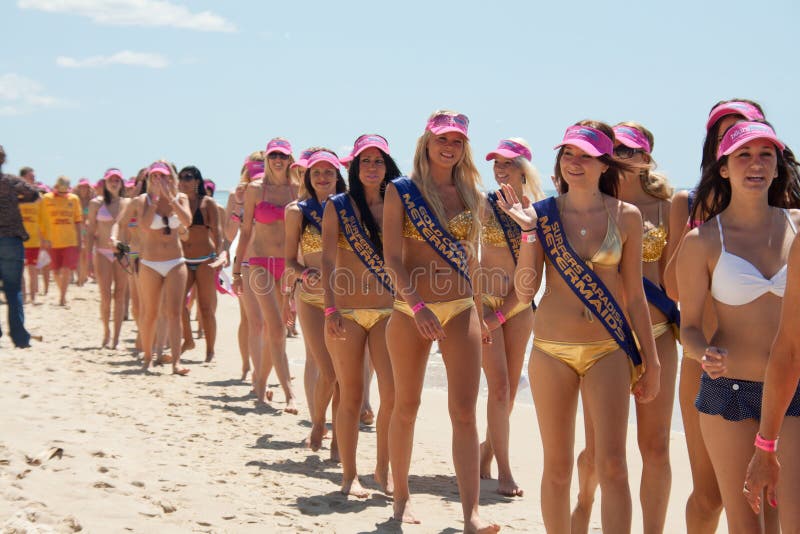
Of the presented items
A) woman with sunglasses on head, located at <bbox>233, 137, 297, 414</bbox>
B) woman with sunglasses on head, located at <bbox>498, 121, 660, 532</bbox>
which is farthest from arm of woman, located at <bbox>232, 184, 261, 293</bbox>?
woman with sunglasses on head, located at <bbox>498, 121, 660, 532</bbox>

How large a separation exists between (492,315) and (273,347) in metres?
2.88

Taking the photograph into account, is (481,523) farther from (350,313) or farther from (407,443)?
(350,313)

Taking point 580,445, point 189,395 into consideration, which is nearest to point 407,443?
point 580,445

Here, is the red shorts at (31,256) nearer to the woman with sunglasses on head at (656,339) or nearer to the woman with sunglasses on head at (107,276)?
the woman with sunglasses on head at (107,276)

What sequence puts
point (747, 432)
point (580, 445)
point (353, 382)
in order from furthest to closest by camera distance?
point (580, 445), point (353, 382), point (747, 432)

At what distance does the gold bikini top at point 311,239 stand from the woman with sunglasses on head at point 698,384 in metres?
2.90

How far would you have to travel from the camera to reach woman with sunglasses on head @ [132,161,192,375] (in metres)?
10.1

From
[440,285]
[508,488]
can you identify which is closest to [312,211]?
[440,285]

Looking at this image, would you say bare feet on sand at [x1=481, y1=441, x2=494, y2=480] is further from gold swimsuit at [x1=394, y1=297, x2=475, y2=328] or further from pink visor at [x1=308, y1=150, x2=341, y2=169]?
pink visor at [x1=308, y1=150, x2=341, y2=169]

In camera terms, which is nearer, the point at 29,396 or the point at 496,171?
the point at 496,171

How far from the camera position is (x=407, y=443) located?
17.2 feet

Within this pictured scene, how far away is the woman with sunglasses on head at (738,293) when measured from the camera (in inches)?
134

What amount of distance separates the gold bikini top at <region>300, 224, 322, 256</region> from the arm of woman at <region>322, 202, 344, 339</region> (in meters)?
0.88

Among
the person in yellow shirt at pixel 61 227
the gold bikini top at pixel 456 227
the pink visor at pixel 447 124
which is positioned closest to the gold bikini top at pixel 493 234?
the gold bikini top at pixel 456 227
